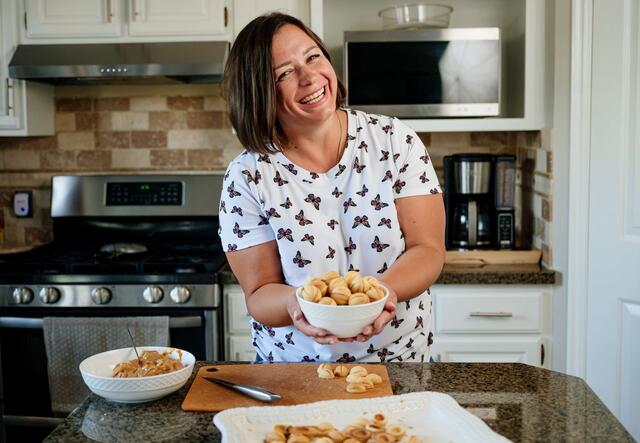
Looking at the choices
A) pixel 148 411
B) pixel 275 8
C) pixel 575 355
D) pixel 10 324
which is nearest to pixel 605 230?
pixel 575 355

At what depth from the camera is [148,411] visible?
1.39m

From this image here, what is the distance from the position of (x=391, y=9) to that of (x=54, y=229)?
5.49ft

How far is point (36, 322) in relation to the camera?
2.85 m

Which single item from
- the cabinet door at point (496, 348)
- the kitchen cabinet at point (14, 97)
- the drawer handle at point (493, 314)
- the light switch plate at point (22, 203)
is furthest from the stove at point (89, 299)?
the drawer handle at point (493, 314)

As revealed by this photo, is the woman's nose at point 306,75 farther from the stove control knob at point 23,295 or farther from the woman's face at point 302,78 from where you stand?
the stove control knob at point 23,295

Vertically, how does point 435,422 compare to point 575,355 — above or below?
above

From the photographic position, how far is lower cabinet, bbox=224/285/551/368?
9.38ft

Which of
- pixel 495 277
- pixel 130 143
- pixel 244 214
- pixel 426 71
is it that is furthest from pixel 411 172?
pixel 130 143

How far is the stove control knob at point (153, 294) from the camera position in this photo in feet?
9.25

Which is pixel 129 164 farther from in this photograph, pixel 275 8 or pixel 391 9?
pixel 391 9

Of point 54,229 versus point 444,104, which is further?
point 54,229

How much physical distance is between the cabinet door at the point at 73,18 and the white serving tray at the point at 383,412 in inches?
86.1

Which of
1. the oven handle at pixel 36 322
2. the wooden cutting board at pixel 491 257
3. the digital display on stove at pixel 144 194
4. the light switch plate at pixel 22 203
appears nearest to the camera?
the oven handle at pixel 36 322

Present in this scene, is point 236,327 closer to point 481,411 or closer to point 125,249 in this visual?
point 125,249
